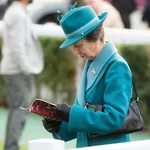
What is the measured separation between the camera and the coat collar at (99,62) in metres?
5.30

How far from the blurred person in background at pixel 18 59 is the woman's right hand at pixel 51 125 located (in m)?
3.55

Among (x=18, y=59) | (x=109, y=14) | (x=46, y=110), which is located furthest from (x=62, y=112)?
(x=109, y=14)

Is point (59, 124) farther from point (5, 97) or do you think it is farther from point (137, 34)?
point (5, 97)

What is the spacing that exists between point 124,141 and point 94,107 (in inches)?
11.4

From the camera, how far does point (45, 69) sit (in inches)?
487

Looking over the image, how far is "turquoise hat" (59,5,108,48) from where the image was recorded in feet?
17.2

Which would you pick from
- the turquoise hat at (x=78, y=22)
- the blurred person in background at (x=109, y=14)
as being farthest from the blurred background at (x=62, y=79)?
the turquoise hat at (x=78, y=22)

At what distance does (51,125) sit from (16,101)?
3.93 metres

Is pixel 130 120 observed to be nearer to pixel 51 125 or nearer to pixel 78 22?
pixel 51 125

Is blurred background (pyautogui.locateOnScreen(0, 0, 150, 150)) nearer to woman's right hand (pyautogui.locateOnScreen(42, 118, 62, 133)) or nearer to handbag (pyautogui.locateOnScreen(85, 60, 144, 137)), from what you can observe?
woman's right hand (pyautogui.locateOnScreen(42, 118, 62, 133))

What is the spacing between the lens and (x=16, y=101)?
30.8ft

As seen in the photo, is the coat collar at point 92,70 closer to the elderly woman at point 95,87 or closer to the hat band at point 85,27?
the elderly woman at point 95,87

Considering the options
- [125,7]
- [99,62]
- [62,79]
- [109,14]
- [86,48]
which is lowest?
[125,7]

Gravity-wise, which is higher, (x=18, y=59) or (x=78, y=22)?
(x=78, y=22)
